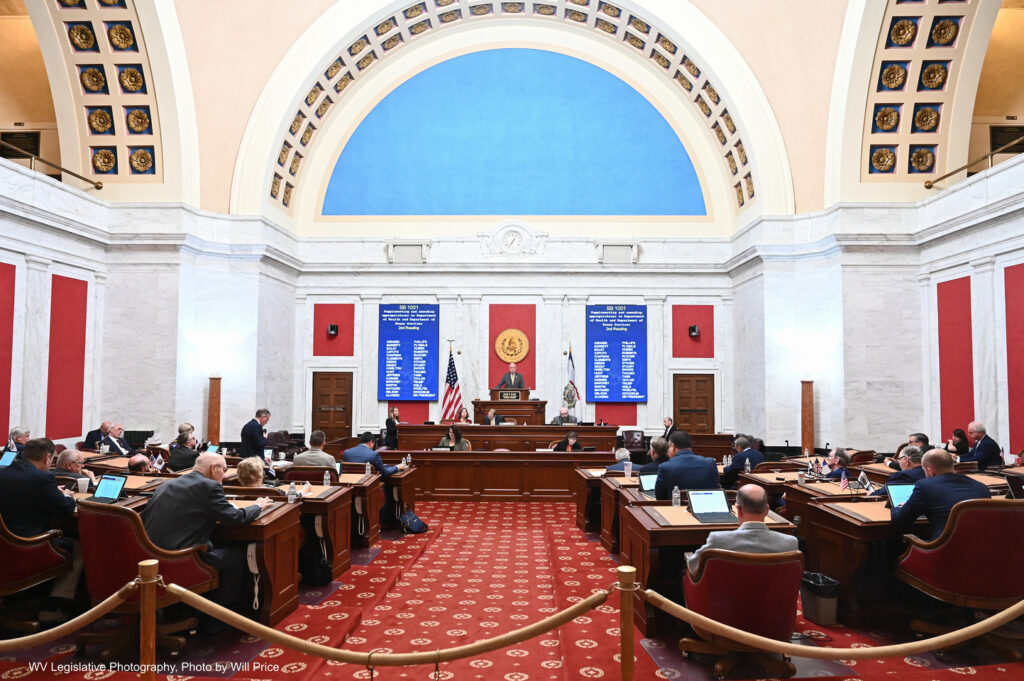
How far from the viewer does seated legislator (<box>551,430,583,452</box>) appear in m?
10.9

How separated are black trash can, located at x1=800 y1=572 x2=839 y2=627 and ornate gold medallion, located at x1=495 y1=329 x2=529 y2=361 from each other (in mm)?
11789

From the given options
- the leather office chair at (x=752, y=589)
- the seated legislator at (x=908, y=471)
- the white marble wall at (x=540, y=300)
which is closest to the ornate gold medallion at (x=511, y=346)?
the white marble wall at (x=540, y=300)

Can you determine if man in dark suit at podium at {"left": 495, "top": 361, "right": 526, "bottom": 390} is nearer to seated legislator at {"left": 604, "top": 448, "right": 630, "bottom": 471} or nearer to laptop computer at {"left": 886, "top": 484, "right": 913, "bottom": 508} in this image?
seated legislator at {"left": 604, "top": 448, "right": 630, "bottom": 471}

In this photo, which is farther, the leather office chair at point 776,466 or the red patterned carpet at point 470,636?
the leather office chair at point 776,466

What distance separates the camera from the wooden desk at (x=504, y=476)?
1066 cm

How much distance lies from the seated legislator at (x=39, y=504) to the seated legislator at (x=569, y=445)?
7370mm

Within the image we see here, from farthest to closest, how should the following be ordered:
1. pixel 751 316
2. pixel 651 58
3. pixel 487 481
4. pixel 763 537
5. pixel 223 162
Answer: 1. pixel 651 58
2. pixel 751 316
3. pixel 223 162
4. pixel 487 481
5. pixel 763 537

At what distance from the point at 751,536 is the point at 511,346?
12.8m

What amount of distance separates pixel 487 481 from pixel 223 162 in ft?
29.9

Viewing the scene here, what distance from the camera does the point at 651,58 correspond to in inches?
624

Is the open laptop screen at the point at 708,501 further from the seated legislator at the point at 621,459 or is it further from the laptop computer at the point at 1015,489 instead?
the seated legislator at the point at 621,459

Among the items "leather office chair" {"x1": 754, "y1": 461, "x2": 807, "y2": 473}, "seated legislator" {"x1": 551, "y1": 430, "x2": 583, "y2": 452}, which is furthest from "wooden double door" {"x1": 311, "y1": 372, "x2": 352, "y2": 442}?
"leather office chair" {"x1": 754, "y1": 461, "x2": 807, "y2": 473}

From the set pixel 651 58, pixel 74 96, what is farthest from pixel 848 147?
pixel 74 96

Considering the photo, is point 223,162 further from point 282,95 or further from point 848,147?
point 848,147
